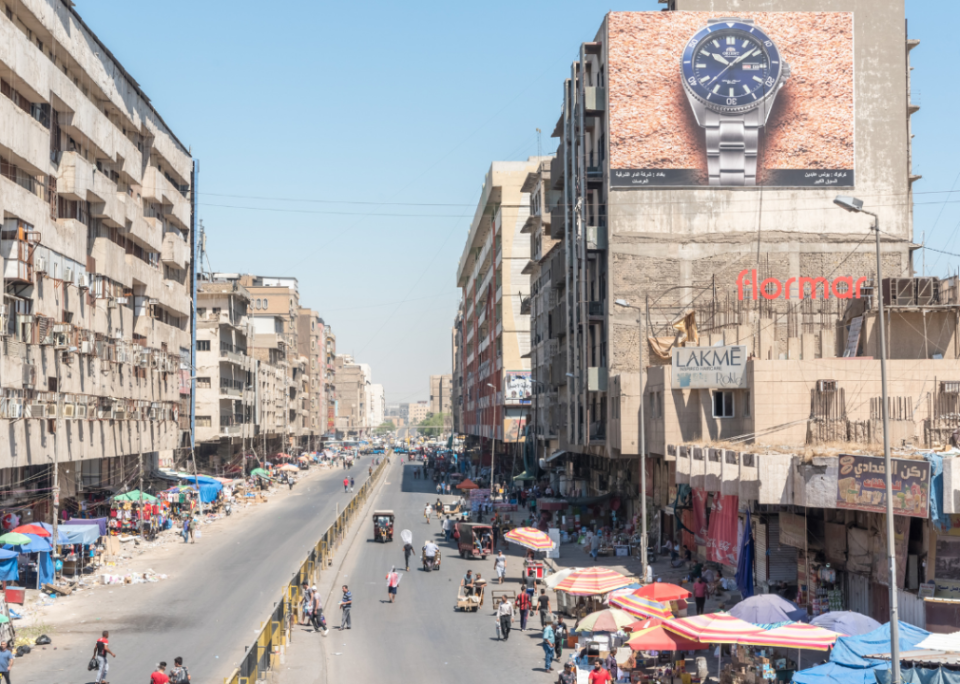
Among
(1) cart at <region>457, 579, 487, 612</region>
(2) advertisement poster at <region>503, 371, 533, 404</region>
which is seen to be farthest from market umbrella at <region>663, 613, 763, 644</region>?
(2) advertisement poster at <region>503, 371, 533, 404</region>

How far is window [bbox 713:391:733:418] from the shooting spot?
41.2 metres

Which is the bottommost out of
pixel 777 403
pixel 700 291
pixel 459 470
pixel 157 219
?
pixel 459 470

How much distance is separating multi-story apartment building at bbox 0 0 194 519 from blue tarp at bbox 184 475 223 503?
2.71m

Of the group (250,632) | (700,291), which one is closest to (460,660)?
(250,632)

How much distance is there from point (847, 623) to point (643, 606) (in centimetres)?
548

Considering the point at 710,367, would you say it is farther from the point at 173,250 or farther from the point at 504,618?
the point at 173,250

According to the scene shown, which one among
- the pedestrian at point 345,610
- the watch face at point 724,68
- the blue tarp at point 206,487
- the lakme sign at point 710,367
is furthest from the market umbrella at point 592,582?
the blue tarp at point 206,487

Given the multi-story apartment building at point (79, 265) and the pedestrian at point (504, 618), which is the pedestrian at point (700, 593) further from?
the multi-story apartment building at point (79, 265)

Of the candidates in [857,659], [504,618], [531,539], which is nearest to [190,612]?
[504,618]

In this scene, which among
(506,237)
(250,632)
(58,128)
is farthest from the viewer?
(506,237)

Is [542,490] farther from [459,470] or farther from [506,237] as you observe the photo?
[459,470]

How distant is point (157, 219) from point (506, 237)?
42.2 m

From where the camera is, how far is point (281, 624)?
1065 inches

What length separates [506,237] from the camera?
101 metres
